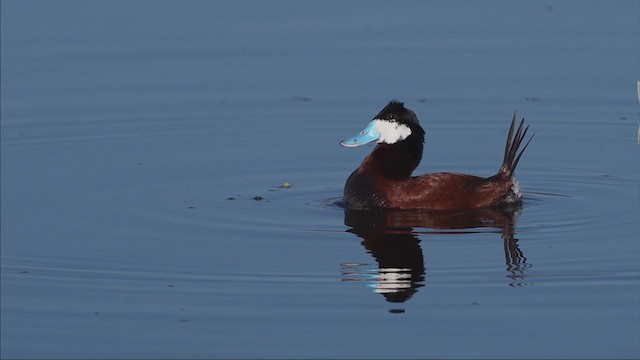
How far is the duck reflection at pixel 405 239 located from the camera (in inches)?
332

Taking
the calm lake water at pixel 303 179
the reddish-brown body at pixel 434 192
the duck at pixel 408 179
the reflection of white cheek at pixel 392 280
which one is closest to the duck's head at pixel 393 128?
the duck at pixel 408 179

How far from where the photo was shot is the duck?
1045cm

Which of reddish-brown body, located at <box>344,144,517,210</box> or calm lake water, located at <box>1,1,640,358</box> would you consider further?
reddish-brown body, located at <box>344,144,517,210</box>

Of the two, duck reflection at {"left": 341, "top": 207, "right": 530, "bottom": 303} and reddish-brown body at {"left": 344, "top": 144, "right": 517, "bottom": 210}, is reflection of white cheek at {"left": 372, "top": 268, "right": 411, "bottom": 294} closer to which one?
duck reflection at {"left": 341, "top": 207, "right": 530, "bottom": 303}

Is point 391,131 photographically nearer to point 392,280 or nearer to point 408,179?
point 408,179

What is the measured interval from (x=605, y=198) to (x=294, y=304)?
3.57m

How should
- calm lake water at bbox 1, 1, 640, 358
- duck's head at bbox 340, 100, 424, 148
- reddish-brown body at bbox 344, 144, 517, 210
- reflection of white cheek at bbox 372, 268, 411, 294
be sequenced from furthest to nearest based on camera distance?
duck's head at bbox 340, 100, 424, 148, reddish-brown body at bbox 344, 144, 517, 210, reflection of white cheek at bbox 372, 268, 411, 294, calm lake water at bbox 1, 1, 640, 358

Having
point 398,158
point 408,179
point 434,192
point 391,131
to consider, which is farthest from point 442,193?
point 391,131

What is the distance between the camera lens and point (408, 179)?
10.7m

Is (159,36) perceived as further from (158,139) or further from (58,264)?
(58,264)

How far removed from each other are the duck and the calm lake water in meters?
0.15

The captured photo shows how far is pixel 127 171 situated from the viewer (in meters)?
11.6

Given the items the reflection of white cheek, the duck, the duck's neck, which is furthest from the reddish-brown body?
the reflection of white cheek

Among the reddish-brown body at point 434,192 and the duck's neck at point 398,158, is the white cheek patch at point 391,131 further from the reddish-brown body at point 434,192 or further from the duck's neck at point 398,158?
the reddish-brown body at point 434,192
